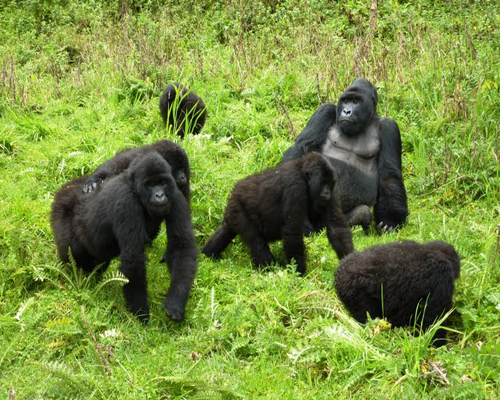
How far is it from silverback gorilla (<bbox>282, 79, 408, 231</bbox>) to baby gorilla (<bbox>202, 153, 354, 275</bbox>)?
1403 millimetres

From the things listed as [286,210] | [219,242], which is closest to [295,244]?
[286,210]

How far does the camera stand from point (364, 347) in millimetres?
3865

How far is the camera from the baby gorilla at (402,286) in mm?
4176

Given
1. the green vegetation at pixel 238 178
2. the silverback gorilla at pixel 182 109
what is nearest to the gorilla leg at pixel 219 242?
the green vegetation at pixel 238 178

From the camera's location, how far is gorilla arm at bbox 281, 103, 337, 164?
23.1 feet

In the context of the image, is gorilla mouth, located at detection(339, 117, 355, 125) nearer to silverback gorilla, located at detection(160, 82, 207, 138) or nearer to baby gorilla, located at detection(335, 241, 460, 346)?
silverback gorilla, located at detection(160, 82, 207, 138)

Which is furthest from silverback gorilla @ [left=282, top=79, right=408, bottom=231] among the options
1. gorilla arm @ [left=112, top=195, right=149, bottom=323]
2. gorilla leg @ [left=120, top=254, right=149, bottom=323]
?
gorilla leg @ [left=120, top=254, right=149, bottom=323]

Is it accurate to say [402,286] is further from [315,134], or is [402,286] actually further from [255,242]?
[315,134]

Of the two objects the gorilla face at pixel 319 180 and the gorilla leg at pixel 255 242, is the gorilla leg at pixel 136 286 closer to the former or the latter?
the gorilla leg at pixel 255 242

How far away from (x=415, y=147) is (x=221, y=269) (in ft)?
10.7

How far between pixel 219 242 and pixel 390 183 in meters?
2.12

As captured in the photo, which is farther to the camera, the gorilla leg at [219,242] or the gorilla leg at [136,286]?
the gorilla leg at [219,242]

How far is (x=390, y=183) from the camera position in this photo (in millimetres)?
6941

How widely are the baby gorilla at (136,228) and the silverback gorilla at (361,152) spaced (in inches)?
91.9
